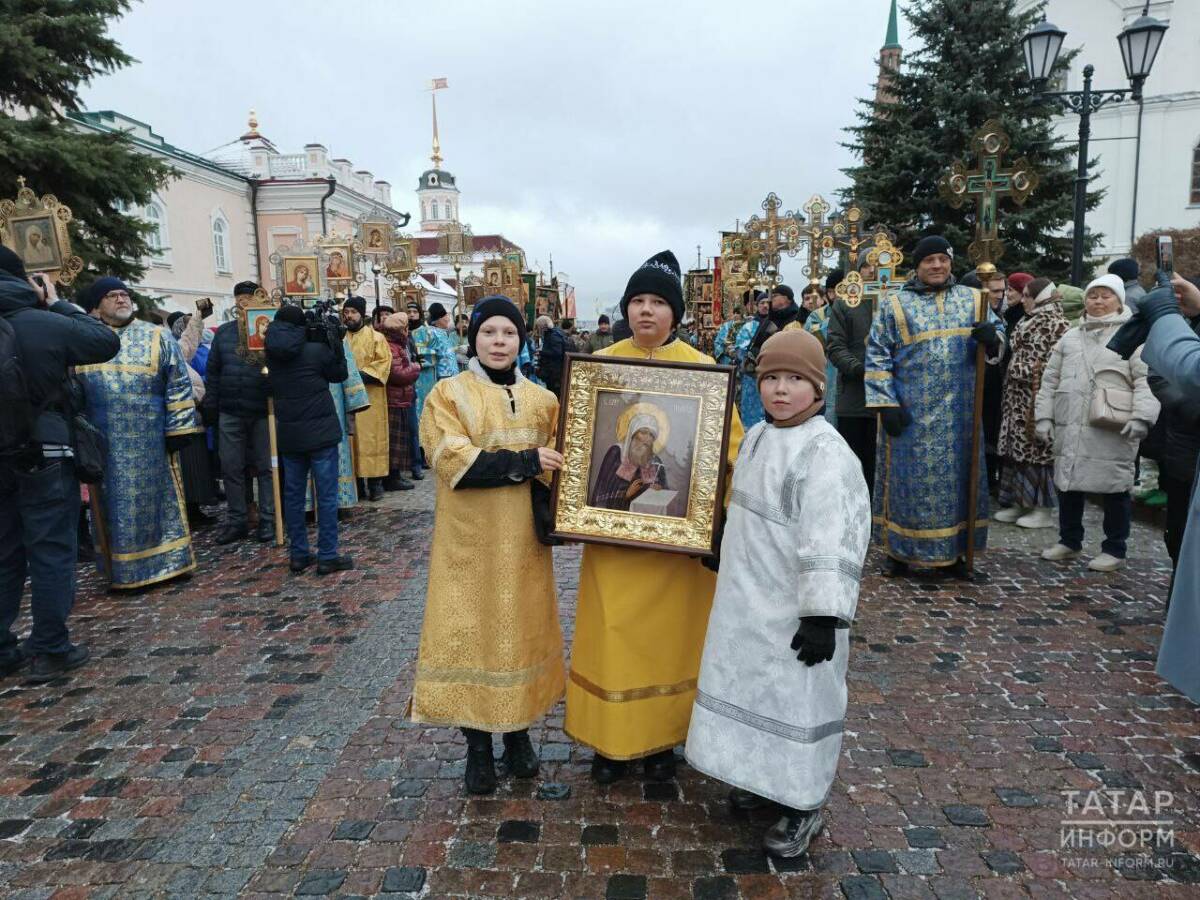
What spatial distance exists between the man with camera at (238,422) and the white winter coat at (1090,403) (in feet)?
23.3

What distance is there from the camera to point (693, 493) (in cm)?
295

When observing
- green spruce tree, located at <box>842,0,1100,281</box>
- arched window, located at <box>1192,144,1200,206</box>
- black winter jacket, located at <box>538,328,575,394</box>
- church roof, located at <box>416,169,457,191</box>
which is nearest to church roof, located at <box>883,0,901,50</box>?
arched window, located at <box>1192,144,1200,206</box>

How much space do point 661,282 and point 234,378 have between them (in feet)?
18.8

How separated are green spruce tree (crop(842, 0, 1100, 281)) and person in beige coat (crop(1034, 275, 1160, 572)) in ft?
39.9

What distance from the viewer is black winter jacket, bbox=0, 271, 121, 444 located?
4191 mm

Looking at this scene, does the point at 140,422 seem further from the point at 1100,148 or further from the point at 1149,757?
the point at 1100,148

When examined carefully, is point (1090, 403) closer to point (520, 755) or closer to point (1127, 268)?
point (1127, 268)

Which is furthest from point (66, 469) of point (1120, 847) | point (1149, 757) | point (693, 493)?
point (1149, 757)

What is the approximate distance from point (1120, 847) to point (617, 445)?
2.38m

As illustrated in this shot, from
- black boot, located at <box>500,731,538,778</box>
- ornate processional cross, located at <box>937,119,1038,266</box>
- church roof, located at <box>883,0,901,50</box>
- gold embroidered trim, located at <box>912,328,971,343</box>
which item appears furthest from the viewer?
church roof, located at <box>883,0,901,50</box>

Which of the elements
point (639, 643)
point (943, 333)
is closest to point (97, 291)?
point (639, 643)

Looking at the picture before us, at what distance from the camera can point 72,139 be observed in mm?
10734

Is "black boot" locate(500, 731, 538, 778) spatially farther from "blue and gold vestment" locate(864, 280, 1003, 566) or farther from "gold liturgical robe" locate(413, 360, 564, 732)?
"blue and gold vestment" locate(864, 280, 1003, 566)

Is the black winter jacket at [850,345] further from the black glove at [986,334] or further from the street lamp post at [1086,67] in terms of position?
the street lamp post at [1086,67]
